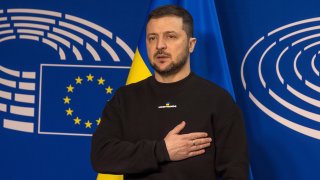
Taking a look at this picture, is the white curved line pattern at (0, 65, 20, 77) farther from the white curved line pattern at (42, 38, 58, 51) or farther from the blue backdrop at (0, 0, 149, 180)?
the white curved line pattern at (42, 38, 58, 51)

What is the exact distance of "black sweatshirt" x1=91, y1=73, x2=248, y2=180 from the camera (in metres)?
1.75

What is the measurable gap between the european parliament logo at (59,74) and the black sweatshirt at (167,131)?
3.14 ft

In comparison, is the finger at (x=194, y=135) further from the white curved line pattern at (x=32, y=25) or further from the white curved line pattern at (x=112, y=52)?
the white curved line pattern at (x=32, y=25)

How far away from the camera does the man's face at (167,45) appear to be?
6.03 ft

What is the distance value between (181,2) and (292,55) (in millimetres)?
680

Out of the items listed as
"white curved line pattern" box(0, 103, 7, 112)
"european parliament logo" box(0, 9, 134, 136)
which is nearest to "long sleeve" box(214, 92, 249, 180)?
"european parliament logo" box(0, 9, 134, 136)

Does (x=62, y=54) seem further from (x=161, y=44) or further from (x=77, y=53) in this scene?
(x=161, y=44)

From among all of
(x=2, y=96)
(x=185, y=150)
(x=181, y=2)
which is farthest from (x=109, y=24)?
(x=185, y=150)

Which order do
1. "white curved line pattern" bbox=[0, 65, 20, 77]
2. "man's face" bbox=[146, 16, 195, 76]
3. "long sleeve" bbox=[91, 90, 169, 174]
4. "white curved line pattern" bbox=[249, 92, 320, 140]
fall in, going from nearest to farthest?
"long sleeve" bbox=[91, 90, 169, 174], "man's face" bbox=[146, 16, 195, 76], "white curved line pattern" bbox=[249, 92, 320, 140], "white curved line pattern" bbox=[0, 65, 20, 77]

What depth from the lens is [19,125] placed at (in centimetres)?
295

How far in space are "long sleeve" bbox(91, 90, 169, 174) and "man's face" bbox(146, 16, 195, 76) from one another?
235 mm

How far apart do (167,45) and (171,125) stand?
30 centimetres

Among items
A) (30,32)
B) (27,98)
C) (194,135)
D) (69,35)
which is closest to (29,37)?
(30,32)

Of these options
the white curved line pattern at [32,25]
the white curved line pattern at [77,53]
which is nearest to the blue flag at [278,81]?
the white curved line pattern at [77,53]
